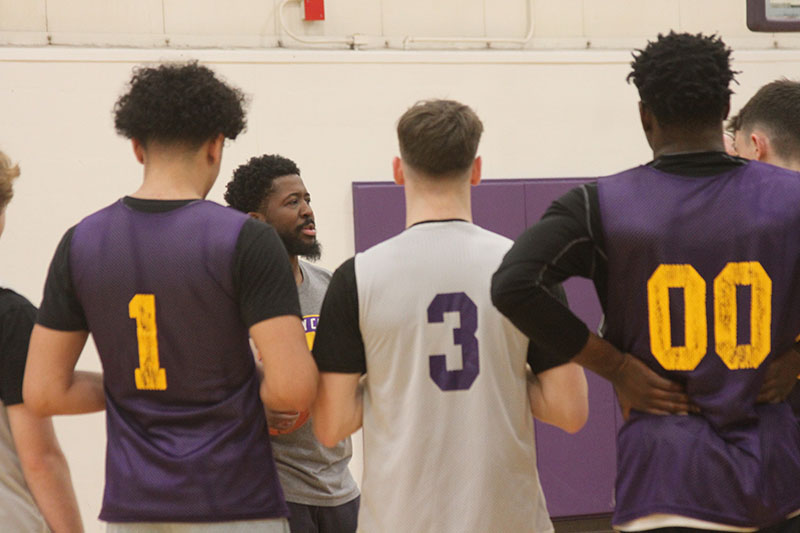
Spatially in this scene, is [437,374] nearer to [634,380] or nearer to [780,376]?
[634,380]

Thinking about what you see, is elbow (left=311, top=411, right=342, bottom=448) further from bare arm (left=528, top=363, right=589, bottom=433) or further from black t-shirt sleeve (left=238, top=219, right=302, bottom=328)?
bare arm (left=528, top=363, right=589, bottom=433)

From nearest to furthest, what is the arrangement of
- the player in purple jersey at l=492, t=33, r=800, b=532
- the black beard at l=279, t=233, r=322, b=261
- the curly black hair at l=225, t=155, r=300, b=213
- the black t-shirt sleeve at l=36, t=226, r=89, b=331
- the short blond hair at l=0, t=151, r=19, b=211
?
the player in purple jersey at l=492, t=33, r=800, b=532 → the black t-shirt sleeve at l=36, t=226, r=89, b=331 → the short blond hair at l=0, t=151, r=19, b=211 → the black beard at l=279, t=233, r=322, b=261 → the curly black hair at l=225, t=155, r=300, b=213

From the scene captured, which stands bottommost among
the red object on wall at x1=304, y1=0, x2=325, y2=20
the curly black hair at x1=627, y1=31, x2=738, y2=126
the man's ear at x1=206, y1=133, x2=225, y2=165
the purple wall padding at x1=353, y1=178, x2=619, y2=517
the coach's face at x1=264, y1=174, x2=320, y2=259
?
the purple wall padding at x1=353, y1=178, x2=619, y2=517

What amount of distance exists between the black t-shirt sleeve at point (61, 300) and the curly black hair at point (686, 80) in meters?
1.43

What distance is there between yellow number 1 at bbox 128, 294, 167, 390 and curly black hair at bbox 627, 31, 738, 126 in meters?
1.25

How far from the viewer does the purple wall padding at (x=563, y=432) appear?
20.5 feet

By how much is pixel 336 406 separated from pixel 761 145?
59.3 inches

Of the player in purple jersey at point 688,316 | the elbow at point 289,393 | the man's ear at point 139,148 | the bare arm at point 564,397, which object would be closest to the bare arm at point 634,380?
the player in purple jersey at point 688,316

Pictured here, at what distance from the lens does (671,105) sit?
2143mm

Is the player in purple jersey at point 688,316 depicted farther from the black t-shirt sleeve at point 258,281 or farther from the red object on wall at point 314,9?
the red object on wall at point 314,9

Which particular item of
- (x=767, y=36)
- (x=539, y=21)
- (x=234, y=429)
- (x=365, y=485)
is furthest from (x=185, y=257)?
(x=767, y=36)

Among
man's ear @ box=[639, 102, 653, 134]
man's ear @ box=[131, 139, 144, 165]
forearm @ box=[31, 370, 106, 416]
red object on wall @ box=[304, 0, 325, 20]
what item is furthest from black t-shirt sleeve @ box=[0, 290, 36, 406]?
red object on wall @ box=[304, 0, 325, 20]

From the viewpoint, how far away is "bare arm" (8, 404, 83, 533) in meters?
2.34

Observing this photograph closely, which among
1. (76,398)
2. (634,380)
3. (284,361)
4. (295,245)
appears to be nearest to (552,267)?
(634,380)
